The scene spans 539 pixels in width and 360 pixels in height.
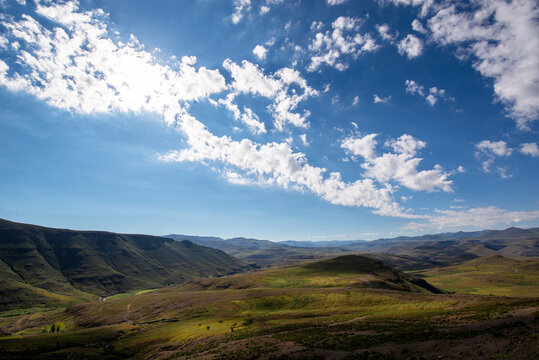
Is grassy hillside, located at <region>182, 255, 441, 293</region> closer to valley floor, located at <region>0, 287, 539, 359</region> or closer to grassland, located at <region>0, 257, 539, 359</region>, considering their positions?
grassland, located at <region>0, 257, 539, 359</region>

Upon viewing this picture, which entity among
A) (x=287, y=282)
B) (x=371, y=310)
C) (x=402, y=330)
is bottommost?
(x=287, y=282)

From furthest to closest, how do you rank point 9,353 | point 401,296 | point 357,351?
point 401,296 → point 9,353 → point 357,351

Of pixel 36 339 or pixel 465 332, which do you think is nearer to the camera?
pixel 465 332

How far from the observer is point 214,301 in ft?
395

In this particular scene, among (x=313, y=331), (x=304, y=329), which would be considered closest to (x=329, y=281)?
(x=304, y=329)

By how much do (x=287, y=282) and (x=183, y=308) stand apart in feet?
253

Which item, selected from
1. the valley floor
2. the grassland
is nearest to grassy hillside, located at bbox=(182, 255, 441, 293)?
the grassland

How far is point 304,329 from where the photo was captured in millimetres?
56406

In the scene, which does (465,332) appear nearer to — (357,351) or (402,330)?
(402,330)

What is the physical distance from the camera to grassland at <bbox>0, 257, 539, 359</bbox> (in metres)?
36.1

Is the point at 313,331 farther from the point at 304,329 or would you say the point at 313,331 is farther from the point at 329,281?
the point at 329,281

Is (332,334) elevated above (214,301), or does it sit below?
above

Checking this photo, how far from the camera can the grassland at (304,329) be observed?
36.1m

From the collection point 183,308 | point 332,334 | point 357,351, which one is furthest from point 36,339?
point 357,351
